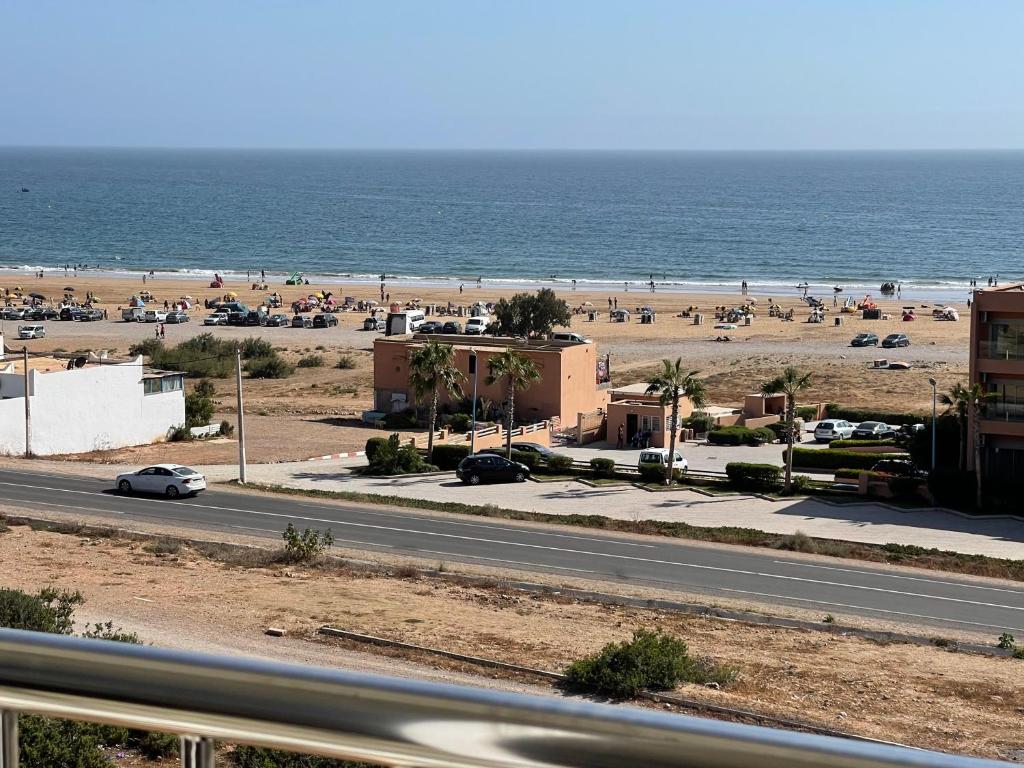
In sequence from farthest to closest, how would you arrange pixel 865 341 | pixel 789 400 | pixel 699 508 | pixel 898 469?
pixel 865 341 → pixel 789 400 → pixel 898 469 → pixel 699 508

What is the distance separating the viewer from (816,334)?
84.9 m

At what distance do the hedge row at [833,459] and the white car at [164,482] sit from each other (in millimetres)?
19270

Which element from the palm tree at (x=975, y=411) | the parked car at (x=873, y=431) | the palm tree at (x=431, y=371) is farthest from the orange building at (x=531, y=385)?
the palm tree at (x=975, y=411)

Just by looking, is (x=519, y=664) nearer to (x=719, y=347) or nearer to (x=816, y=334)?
(x=719, y=347)

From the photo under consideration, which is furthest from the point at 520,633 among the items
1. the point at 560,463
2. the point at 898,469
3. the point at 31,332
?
the point at 31,332

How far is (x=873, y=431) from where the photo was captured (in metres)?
49.4

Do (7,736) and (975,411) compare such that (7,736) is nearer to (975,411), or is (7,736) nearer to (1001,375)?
(975,411)

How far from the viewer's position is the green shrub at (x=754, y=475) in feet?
134

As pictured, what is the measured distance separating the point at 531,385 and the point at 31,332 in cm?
3933

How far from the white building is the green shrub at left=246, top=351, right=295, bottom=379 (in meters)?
19.3

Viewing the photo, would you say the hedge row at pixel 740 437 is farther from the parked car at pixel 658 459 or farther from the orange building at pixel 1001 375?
the orange building at pixel 1001 375

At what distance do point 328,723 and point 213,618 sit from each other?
20.4 meters

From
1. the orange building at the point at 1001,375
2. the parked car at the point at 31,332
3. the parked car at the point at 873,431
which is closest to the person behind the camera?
the orange building at the point at 1001,375

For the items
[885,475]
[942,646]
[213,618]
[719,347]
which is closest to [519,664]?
[213,618]
